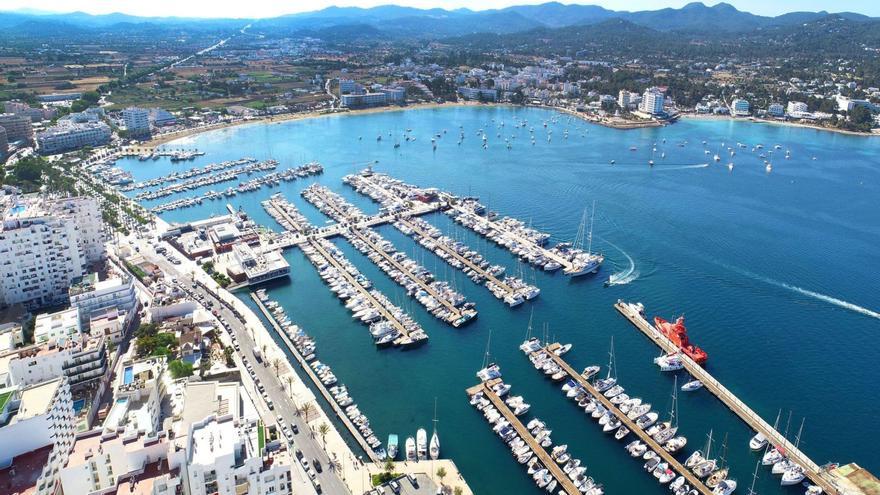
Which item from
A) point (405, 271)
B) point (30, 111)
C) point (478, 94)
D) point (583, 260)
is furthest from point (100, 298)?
point (478, 94)

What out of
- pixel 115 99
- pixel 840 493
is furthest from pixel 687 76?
pixel 840 493

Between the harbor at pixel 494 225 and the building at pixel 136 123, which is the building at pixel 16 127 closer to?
the building at pixel 136 123

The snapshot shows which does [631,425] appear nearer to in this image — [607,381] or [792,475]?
[607,381]

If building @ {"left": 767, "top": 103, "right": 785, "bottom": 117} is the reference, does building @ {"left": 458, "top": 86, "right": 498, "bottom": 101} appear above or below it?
above

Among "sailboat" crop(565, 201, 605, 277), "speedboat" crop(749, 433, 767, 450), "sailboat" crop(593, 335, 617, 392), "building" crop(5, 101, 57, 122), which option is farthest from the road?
"building" crop(5, 101, 57, 122)

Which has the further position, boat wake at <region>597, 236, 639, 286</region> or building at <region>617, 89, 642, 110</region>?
building at <region>617, 89, 642, 110</region>

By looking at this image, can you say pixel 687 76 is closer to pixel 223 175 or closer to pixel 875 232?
pixel 875 232

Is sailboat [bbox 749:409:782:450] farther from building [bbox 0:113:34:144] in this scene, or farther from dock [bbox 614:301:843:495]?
building [bbox 0:113:34:144]
